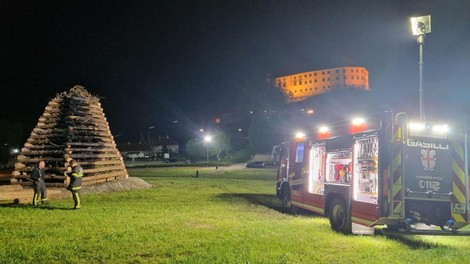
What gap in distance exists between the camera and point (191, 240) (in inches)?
370

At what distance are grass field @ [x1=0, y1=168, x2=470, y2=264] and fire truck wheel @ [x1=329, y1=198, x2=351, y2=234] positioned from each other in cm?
35

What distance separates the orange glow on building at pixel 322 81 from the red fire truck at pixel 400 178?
4932 inches

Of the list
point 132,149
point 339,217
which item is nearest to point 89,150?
point 339,217

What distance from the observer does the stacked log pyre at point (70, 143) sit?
21250mm

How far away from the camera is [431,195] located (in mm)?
9695

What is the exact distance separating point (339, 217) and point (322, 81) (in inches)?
5138

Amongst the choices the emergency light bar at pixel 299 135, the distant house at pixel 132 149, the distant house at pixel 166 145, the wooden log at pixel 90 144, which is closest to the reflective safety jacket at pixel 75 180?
the wooden log at pixel 90 144

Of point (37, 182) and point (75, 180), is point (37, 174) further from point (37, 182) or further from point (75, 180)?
point (75, 180)

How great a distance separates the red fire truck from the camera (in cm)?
935

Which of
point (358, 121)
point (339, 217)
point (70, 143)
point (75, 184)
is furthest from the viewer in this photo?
point (70, 143)

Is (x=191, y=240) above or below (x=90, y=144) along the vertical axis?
below

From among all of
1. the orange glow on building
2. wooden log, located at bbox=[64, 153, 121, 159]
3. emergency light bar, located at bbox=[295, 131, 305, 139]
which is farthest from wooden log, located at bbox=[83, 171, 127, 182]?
the orange glow on building

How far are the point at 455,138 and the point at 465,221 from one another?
202 centimetres

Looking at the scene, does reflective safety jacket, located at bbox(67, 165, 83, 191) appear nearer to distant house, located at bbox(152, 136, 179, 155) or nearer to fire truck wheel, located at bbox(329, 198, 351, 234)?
fire truck wheel, located at bbox(329, 198, 351, 234)
